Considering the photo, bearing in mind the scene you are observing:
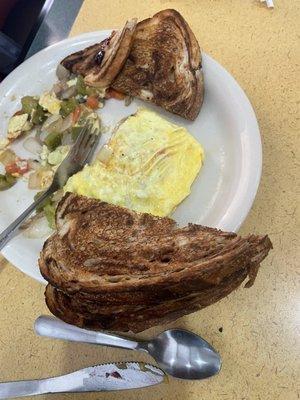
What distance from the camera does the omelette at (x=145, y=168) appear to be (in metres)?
1.30

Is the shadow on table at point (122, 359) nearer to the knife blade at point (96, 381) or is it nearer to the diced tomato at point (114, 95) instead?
the knife blade at point (96, 381)

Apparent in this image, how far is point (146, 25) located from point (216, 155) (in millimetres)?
463

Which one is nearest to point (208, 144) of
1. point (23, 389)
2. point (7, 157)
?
point (7, 157)

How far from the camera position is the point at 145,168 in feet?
4.38

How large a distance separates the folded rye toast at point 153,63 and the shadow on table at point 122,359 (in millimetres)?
642

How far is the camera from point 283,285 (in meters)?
1.20

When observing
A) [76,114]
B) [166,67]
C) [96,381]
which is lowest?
[96,381]

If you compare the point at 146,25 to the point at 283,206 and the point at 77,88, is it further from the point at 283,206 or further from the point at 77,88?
the point at 283,206

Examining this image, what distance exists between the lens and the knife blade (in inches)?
43.7

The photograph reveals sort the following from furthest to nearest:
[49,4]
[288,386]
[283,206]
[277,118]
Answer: [49,4], [277,118], [283,206], [288,386]

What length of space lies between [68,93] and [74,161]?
254 mm

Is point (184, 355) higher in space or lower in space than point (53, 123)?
lower

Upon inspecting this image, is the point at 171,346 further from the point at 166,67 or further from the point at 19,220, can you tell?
the point at 166,67

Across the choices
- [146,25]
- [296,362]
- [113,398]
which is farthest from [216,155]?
[113,398]
